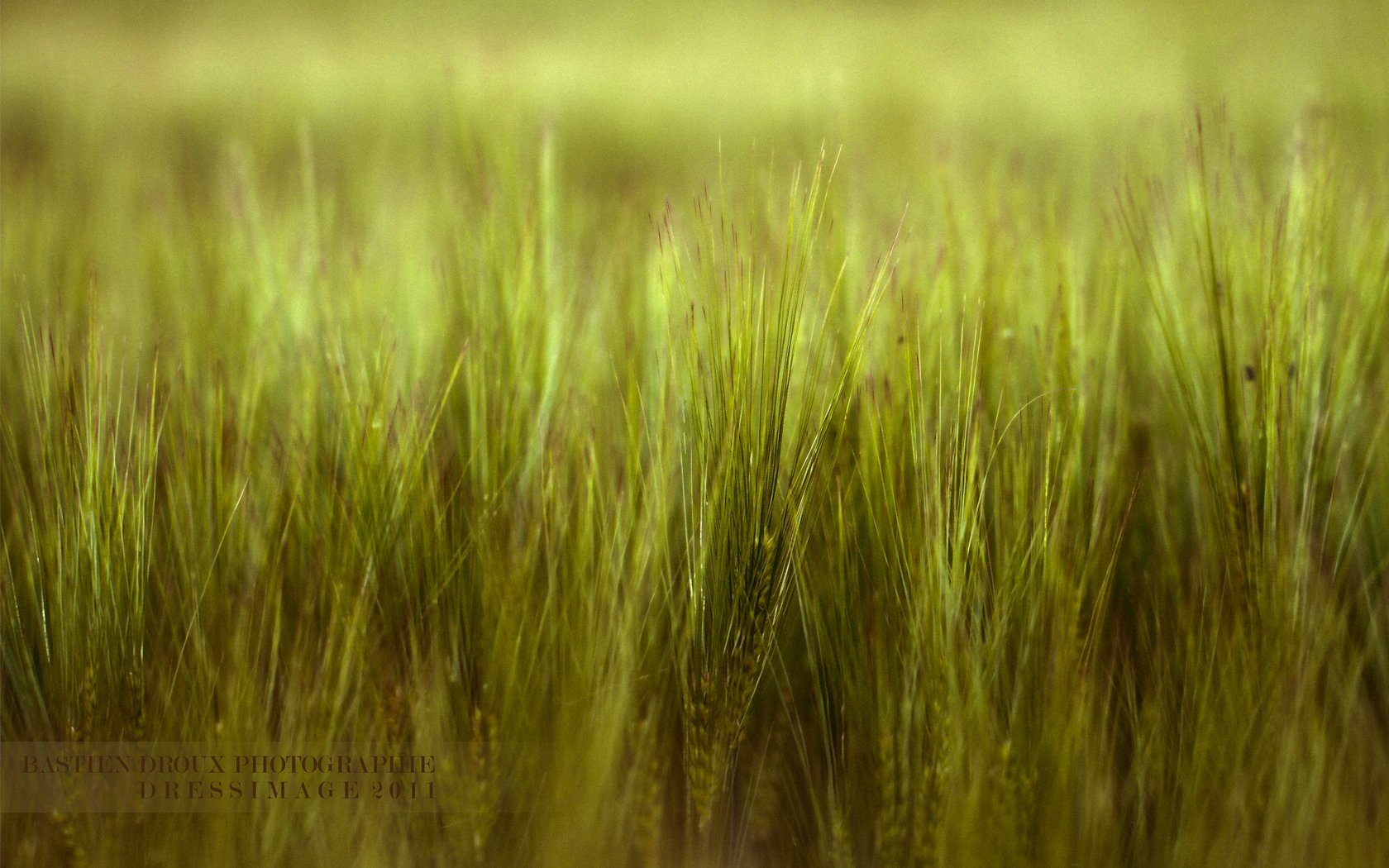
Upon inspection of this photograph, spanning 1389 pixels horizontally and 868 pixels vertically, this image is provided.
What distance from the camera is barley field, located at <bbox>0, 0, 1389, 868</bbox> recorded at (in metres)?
0.65

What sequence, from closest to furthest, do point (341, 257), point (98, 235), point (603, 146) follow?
point (341, 257), point (98, 235), point (603, 146)

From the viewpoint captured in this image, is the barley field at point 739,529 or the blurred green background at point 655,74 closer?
the barley field at point 739,529

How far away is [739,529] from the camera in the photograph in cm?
66

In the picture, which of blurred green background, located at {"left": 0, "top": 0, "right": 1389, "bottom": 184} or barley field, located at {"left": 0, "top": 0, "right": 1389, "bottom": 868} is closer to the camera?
barley field, located at {"left": 0, "top": 0, "right": 1389, "bottom": 868}

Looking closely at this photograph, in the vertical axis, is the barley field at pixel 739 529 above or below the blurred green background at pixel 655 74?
below

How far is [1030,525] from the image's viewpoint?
702 mm

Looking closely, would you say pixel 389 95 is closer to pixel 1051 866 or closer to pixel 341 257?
pixel 341 257

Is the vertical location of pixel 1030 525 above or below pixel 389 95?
below

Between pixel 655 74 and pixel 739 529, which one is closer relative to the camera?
pixel 739 529

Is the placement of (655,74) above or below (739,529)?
above

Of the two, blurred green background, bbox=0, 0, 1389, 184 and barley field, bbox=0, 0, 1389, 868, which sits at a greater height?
blurred green background, bbox=0, 0, 1389, 184

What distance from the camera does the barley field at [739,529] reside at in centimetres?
65

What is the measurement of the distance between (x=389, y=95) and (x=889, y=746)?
150 cm

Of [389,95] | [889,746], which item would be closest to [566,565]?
[889,746]
